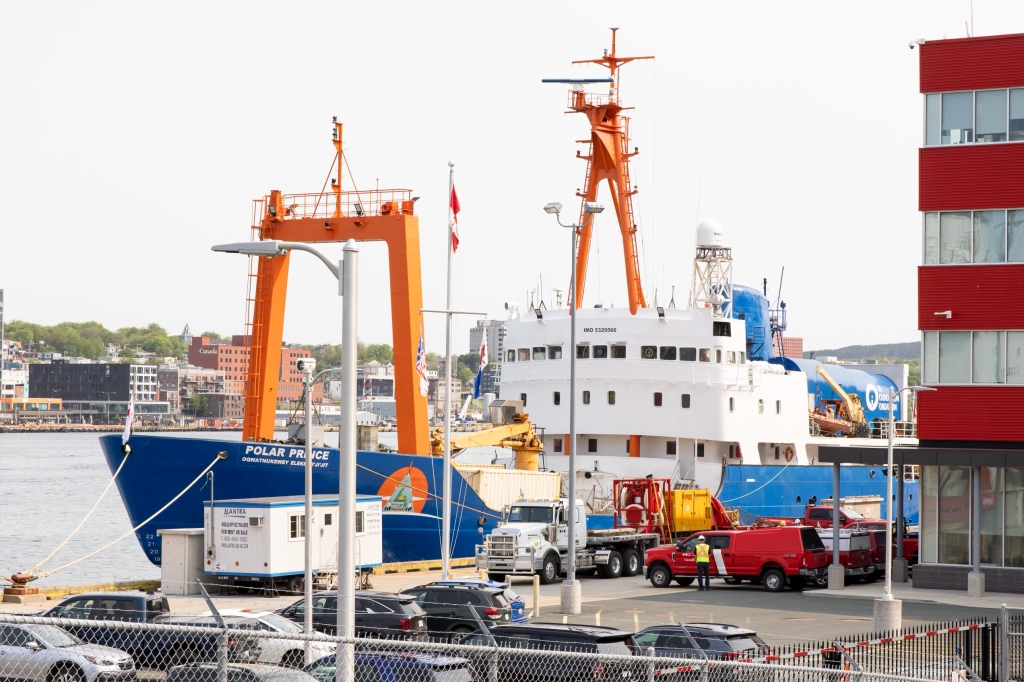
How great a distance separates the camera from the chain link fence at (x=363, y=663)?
13.7 m

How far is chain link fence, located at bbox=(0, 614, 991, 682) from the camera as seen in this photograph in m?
13.7

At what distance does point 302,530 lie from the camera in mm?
30844

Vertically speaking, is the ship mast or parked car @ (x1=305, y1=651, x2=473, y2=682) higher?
the ship mast

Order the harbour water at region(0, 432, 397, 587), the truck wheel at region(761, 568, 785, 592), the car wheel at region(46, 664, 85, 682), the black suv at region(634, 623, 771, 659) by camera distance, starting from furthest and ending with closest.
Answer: the harbour water at region(0, 432, 397, 587)
the truck wheel at region(761, 568, 785, 592)
the black suv at region(634, 623, 771, 659)
the car wheel at region(46, 664, 85, 682)

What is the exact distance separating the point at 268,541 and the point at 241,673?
17.6 meters

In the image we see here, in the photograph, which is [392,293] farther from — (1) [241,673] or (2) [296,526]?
(1) [241,673]

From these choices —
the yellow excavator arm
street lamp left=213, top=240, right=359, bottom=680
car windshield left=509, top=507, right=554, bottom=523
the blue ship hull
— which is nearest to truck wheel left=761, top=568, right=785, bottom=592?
car windshield left=509, top=507, right=554, bottom=523

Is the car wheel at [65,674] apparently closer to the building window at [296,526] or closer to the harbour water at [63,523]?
the building window at [296,526]

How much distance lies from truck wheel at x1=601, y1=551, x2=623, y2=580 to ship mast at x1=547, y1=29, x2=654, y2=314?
15165 mm

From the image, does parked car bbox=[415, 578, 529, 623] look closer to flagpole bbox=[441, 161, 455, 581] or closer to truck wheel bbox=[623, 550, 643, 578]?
flagpole bbox=[441, 161, 455, 581]

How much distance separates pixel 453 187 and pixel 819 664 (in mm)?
18261

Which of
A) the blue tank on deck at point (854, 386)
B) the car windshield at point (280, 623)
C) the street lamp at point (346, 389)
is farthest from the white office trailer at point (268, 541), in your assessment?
the blue tank on deck at point (854, 386)

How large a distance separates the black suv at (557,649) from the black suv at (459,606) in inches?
98.5

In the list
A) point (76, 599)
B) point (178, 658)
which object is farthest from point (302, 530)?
point (178, 658)
